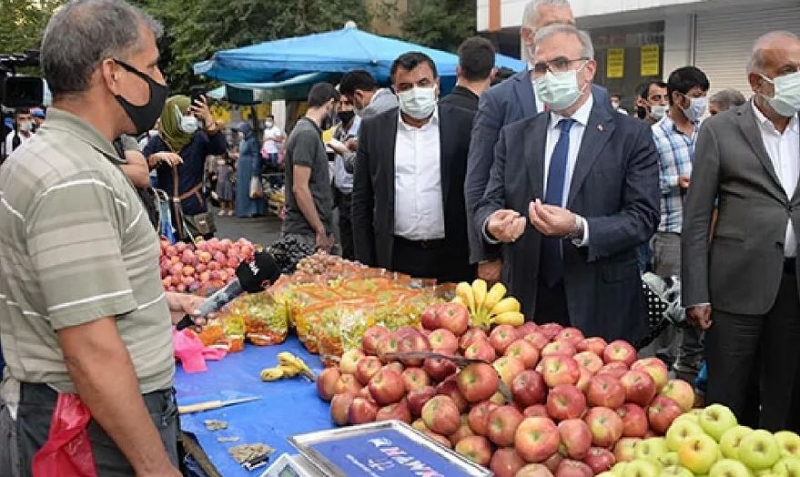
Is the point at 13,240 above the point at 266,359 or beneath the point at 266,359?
above

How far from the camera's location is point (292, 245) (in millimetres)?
4566

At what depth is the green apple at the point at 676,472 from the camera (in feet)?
5.84

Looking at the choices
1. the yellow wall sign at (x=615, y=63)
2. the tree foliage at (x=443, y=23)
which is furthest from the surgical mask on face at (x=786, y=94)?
the tree foliage at (x=443, y=23)

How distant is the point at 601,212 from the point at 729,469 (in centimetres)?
165

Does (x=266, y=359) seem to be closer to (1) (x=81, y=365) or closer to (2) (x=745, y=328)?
(1) (x=81, y=365)

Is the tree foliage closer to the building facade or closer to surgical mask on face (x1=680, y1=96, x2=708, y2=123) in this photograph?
the building facade

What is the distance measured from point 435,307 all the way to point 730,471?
1.17 m

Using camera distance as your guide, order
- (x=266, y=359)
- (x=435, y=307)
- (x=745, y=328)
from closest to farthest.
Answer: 1. (x=435, y=307)
2. (x=266, y=359)
3. (x=745, y=328)

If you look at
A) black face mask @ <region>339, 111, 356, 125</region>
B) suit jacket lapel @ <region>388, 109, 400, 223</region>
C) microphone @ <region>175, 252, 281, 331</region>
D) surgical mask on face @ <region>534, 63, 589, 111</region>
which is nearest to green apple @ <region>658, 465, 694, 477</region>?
microphone @ <region>175, 252, 281, 331</region>

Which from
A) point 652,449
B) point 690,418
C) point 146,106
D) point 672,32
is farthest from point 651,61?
point 146,106

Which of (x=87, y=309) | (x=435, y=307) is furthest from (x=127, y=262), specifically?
(x=435, y=307)

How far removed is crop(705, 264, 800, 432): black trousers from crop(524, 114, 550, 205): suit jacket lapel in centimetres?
109

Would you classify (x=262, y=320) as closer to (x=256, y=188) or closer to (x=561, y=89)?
(x=561, y=89)

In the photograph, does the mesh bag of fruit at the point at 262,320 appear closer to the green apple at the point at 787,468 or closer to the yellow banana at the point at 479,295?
the yellow banana at the point at 479,295
